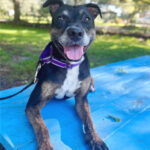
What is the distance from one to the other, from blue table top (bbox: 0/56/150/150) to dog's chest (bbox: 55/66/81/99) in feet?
1.21

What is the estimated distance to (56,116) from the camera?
2.82m

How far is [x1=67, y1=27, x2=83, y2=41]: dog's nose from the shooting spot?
2432 millimetres

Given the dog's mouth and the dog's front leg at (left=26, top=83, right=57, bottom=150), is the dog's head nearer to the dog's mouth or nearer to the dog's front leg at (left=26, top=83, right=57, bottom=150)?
the dog's mouth

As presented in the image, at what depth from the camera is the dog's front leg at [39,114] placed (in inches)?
84.5

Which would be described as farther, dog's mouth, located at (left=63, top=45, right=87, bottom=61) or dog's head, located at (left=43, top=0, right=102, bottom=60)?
dog's mouth, located at (left=63, top=45, right=87, bottom=61)

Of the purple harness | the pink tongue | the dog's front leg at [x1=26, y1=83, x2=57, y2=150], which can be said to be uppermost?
the pink tongue

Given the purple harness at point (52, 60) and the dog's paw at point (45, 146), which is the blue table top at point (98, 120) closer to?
the dog's paw at point (45, 146)

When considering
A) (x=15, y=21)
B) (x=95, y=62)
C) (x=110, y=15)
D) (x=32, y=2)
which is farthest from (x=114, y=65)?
(x=32, y=2)

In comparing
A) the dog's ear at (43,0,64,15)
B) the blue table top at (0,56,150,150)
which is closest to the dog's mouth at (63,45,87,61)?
the dog's ear at (43,0,64,15)

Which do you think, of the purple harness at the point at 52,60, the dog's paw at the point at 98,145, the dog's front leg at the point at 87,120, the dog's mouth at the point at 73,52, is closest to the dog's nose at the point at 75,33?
the dog's mouth at the point at 73,52

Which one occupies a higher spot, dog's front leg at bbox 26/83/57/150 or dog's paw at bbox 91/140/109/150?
dog's front leg at bbox 26/83/57/150

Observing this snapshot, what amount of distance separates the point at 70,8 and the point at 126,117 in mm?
1935

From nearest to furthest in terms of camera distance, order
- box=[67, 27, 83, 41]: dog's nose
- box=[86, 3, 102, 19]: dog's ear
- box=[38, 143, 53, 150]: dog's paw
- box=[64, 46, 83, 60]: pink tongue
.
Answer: box=[38, 143, 53, 150]: dog's paw → box=[67, 27, 83, 41]: dog's nose → box=[64, 46, 83, 60]: pink tongue → box=[86, 3, 102, 19]: dog's ear

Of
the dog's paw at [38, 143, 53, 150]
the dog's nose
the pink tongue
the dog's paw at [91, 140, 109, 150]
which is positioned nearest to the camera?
the dog's paw at [38, 143, 53, 150]
